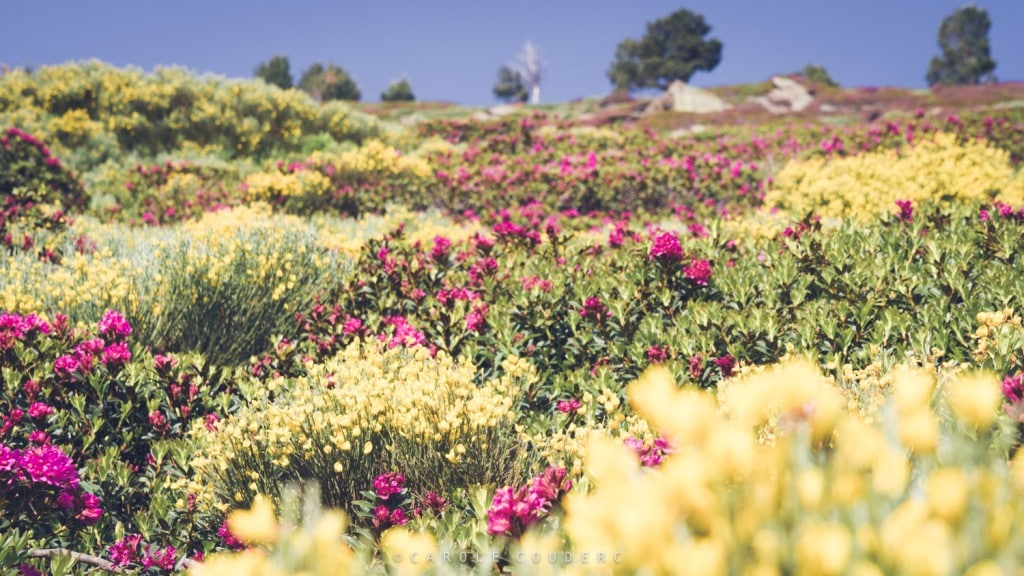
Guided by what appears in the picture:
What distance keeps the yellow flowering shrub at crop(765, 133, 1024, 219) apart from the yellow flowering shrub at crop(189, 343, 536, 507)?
225 inches

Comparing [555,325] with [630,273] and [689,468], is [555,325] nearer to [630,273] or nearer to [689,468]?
[630,273]

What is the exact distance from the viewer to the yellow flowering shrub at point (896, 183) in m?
7.82

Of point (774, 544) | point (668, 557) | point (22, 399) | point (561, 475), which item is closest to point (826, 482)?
→ point (774, 544)

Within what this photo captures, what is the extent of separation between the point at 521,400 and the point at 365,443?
3.52 ft

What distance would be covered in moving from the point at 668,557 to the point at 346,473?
2499mm

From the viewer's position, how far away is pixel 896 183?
8.41 metres

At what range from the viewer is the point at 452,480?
3107mm

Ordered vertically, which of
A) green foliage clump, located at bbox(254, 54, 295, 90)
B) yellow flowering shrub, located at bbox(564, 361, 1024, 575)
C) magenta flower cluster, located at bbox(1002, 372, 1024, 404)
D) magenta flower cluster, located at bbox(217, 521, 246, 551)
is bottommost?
magenta flower cluster, located at bbox(217, 521, 246, 551)

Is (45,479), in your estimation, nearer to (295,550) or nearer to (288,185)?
(295,550)

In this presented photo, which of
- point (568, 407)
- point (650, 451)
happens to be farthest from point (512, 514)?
point (568, 407)

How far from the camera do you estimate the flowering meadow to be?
1.03m

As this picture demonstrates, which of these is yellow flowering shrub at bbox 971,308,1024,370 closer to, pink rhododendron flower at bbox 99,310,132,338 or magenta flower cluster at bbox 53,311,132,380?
magenta flower cluster at bbox 53,311,132,380

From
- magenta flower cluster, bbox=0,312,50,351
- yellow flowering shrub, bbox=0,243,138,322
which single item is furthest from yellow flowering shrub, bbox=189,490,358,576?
yellow flowering shrub, bbox=0,243,138,322

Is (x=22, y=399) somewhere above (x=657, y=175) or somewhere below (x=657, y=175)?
below
